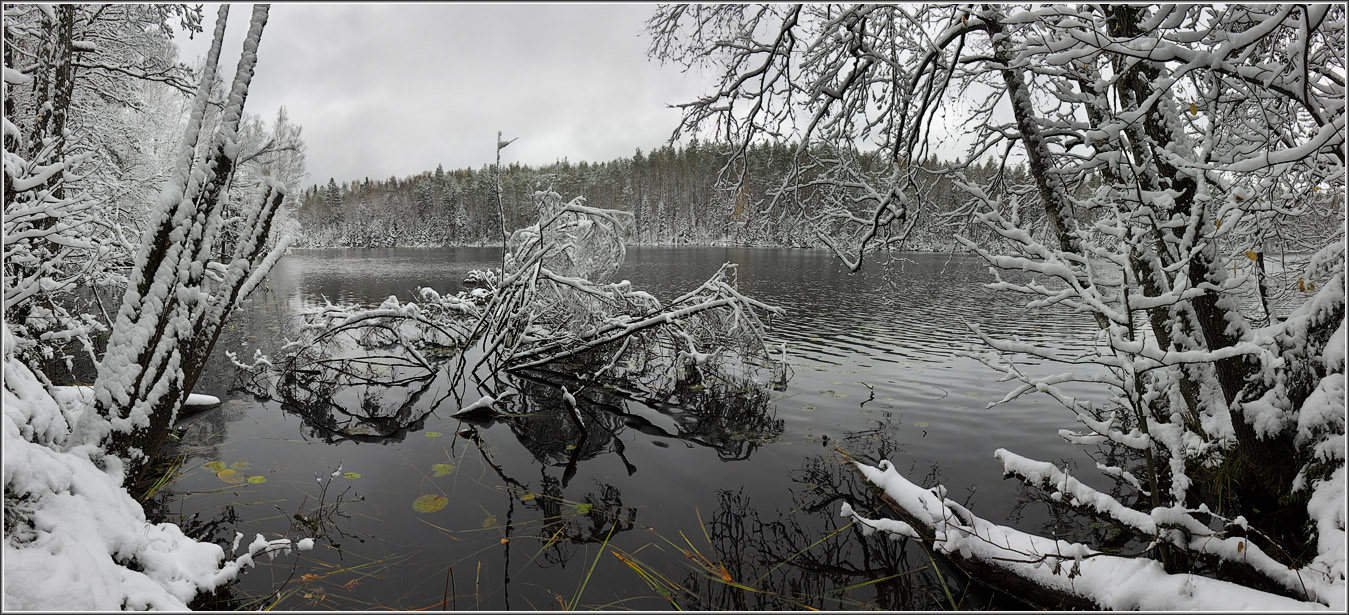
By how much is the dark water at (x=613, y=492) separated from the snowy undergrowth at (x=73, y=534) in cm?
133

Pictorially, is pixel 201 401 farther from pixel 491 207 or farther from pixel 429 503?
pixel 491 207

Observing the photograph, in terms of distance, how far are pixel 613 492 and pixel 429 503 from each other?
184cm

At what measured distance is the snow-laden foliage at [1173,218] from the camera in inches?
123

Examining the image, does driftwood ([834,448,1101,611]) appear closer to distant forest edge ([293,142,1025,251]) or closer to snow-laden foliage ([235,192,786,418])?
snow-laden foliage ([235,192,786,418])

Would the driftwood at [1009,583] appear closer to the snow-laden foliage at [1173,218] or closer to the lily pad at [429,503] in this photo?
the snow-laden foliage at [1173,218]

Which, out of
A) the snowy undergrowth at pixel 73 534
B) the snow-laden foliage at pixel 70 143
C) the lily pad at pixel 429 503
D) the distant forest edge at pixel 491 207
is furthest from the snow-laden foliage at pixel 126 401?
the distant forest edge at pixel 491 207

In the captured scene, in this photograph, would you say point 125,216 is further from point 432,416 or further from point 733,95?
point 733,95

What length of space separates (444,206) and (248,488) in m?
84.0

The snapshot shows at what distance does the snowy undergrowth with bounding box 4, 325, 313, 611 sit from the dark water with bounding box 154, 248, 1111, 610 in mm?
1326

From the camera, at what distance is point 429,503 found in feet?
18.7

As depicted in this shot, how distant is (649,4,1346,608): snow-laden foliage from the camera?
3.13 m

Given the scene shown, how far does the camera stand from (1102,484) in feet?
21.3

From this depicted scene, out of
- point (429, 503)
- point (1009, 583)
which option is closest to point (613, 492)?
point (429, 503)

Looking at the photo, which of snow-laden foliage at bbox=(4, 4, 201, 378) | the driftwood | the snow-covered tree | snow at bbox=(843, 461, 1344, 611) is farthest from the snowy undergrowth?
the driftwood
